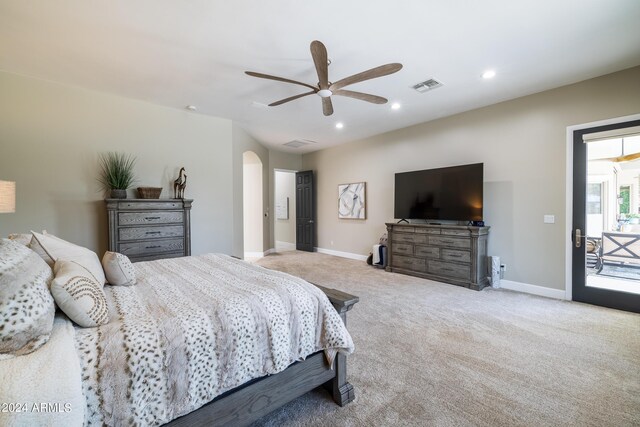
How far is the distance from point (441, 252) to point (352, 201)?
8.52ft

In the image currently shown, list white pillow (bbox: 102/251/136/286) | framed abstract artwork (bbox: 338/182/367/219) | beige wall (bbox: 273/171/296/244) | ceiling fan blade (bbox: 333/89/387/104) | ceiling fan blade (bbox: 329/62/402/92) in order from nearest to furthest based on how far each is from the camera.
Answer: white pillow (bbox: 102/251/136/286) < ceiling fan blade (bbox: 329/62/402/92) < ceiling fan blade (bbox: 333/89/387/104) < framed abstract artwork (bbox: 338/182/367/219) < beige wall (bbox: 273/171/296/244)

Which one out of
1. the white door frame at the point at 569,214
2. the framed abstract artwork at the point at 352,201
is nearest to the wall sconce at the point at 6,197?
the framed abstract artwork at the point at 352,201

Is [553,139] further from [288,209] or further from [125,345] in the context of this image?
[288,209]

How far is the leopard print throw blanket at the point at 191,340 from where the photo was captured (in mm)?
1029

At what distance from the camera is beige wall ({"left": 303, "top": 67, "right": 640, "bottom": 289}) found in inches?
137

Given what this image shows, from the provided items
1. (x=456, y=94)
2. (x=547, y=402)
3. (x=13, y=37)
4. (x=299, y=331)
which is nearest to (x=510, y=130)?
(x=456, y=94)

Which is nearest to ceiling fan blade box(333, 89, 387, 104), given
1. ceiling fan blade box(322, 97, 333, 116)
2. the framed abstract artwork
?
ceiling fan blade box(322, 97, 333, 116)

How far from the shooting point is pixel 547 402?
176 centimetres

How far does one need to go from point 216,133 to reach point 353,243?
12.6ft

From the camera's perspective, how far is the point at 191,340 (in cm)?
120

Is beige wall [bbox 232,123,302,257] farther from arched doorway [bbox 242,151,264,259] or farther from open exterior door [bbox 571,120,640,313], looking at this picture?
open exterior door [bbox 571,120,640,313]

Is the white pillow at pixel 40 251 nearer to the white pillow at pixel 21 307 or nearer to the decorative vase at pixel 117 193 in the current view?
the white pillow at pixel 21 307

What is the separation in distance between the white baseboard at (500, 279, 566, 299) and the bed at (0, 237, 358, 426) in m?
3.56

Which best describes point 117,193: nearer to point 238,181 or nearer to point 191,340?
point 238,181
